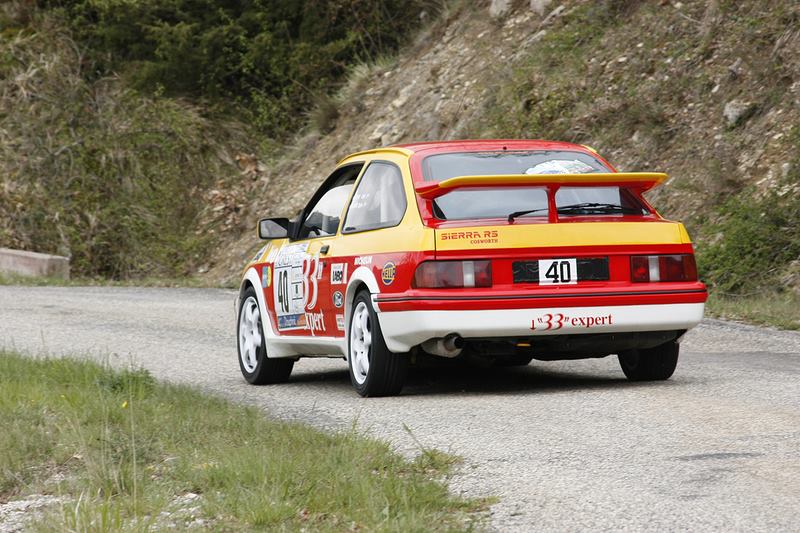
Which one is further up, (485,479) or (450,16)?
(450,16)

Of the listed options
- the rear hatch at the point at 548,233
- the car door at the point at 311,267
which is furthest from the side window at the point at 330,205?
the rear hatch at the point at 548,233

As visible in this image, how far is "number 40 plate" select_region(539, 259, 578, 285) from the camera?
8.45 m

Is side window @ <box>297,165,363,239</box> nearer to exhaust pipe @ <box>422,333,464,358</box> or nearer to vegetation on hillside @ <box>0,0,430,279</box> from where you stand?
exhaust pipe @ <box>422,333,464,358</box>

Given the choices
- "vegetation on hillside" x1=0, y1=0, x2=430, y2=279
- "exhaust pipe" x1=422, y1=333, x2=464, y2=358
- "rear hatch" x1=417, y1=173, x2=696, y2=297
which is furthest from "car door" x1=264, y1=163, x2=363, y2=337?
"vegetation on hillside" x1=0, y1=0, x2=430, y2=279

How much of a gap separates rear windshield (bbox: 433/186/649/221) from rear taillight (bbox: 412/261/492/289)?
1.27 feet

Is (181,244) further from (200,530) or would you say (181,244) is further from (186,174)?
(200,530)

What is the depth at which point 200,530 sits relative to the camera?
507cm

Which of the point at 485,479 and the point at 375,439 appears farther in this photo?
the point at 375,439

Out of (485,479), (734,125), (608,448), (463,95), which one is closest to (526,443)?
(608,448)

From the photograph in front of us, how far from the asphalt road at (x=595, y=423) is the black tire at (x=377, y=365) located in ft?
0.41

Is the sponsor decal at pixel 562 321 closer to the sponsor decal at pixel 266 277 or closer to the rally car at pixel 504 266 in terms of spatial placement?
the rally car at pixel 504 266

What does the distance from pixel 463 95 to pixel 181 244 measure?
A: 6.93 meters

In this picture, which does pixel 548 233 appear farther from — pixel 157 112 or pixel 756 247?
pixel 157 112

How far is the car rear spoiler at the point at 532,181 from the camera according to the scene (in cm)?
837
